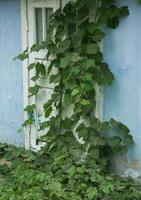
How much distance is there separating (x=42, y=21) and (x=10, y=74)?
1045 mm

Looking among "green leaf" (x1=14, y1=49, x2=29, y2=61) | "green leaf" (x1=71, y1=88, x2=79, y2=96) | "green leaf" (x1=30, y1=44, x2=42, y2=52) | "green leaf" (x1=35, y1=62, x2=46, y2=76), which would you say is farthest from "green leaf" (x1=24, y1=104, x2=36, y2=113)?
"green leaf" (x1=71, y1=88, x2=79, y2=96)

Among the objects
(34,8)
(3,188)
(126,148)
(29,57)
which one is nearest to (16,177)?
(3,188)

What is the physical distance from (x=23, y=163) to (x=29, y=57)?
1.41m

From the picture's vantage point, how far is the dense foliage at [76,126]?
18.1 feet

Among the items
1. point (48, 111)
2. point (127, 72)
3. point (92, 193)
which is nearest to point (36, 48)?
point (48, 111)

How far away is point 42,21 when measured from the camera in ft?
22.0

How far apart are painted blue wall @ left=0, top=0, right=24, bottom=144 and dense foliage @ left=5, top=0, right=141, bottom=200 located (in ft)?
2.56

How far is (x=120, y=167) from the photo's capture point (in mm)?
6051

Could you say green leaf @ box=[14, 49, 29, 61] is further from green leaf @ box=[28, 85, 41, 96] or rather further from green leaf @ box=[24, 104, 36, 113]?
green leaf @ box=[24, 104, 36, 113]

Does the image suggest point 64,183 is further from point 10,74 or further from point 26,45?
point 10,74

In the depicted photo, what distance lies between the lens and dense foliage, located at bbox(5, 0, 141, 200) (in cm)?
553

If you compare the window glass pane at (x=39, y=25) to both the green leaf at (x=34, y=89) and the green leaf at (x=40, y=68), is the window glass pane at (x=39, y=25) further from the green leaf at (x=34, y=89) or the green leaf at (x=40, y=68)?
the green leaf at (x=34, y=89)

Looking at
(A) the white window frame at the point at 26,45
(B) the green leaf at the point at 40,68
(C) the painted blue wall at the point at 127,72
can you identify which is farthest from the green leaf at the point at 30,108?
(C) the painted blue wall at the point at 127,72

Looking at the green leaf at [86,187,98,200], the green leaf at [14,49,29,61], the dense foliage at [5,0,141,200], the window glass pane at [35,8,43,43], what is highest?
the window glass pane at [35,8,43,43]
